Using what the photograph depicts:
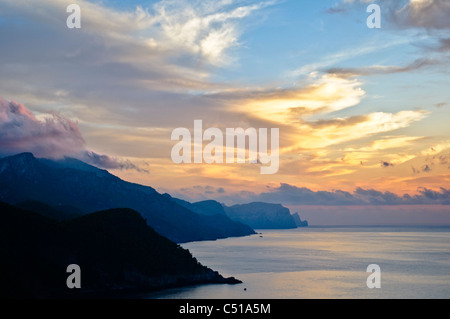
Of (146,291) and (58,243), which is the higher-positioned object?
(58,243)

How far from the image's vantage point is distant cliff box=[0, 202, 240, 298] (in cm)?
13562

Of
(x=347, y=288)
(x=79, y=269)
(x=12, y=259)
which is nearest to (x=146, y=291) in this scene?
(x=79, y=269)

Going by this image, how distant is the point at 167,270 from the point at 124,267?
1790 cm

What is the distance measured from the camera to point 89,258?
14988cm

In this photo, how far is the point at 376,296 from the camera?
482ft

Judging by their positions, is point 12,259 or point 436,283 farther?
point 436,283

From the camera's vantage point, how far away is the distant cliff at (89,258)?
445 ft

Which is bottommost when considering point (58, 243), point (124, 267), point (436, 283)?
point (436, 283)
